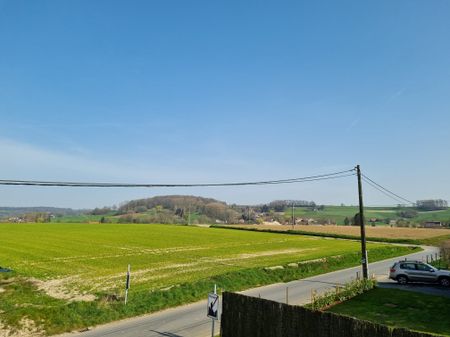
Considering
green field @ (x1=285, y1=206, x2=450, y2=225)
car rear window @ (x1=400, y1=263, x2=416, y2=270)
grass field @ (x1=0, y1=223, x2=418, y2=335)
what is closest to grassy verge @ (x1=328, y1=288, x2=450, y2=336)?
car rear window @ (x1=400, y1=263, x2=416, y2=270)

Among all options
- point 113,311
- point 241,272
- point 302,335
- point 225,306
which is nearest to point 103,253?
point 241,272

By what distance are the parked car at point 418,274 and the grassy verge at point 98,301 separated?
7.27 meters

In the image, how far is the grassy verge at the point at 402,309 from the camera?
18.8 meters

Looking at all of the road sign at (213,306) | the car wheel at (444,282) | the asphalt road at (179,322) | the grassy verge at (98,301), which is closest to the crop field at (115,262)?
the grassy verge at (98,301)

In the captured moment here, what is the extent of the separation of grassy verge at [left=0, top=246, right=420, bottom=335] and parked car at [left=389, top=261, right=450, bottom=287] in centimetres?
727

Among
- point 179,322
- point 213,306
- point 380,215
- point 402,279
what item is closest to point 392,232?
point 402,279

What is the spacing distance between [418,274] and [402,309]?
9458mm

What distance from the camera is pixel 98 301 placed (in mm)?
21453

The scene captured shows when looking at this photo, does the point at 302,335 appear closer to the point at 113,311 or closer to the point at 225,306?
the point at 225,306

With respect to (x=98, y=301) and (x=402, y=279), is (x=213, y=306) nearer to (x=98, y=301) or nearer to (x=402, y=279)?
(x=98, y=301)

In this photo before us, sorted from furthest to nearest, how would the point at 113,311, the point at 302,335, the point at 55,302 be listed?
the point at 55,302 < the point at 113,311 < the point at 302,335

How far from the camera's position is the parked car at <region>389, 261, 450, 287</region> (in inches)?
1158

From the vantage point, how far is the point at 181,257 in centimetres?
4316

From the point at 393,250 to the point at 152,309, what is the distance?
43.7 metres
